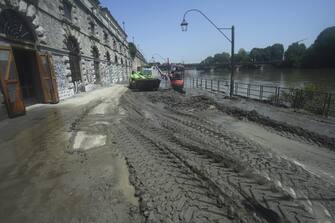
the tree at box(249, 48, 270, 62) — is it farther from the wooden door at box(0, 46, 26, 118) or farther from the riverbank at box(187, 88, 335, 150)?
the wooden door at box(0, 46, 26, 118)

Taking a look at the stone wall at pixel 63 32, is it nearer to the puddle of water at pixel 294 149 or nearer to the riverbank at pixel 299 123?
the riverbank at pixel 299 123

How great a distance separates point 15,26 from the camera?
10664mm

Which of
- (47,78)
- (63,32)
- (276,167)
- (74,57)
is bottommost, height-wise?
(276,167)

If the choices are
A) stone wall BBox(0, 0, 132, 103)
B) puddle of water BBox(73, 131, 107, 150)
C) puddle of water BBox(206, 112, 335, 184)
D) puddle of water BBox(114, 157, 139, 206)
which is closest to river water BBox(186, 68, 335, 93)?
puddle of water BBox(206, 112, 335, 184)

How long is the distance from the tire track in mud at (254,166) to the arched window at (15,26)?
7974mm

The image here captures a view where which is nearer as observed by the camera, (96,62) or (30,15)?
(30,15)

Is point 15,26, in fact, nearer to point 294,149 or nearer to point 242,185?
point 242,185

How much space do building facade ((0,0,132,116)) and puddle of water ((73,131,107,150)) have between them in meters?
4.79

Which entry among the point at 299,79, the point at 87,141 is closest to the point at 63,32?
the point at 87,141

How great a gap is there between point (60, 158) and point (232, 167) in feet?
13.5

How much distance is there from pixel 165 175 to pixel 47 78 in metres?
11.2

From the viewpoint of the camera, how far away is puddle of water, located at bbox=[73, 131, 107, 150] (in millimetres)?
5977

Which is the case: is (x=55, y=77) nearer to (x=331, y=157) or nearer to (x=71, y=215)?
(x=71, y=215)

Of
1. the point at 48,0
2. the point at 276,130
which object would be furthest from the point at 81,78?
the point at 276,130
